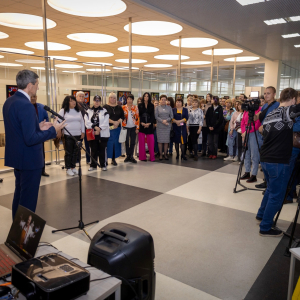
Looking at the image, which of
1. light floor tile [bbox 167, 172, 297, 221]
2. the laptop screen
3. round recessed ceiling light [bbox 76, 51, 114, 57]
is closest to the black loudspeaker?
the laptop screen

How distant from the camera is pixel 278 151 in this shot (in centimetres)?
298

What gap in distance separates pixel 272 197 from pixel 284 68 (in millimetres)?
16438

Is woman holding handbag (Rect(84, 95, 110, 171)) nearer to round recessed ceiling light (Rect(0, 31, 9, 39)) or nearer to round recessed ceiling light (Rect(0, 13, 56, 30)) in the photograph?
round recessed ceiling light (Rect(0, 13, 56, 30))

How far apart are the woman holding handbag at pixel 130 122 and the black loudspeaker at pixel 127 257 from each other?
507 centimetres

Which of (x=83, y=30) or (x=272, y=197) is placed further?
(x=83, y=30)

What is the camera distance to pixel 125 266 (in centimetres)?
165

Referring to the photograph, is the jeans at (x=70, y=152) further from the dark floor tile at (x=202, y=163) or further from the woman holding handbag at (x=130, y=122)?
the dark floor tile at (x=202, y=163)

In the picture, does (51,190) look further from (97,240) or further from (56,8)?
(56,8)

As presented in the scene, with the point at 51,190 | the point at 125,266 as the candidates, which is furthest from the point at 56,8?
the point at 125,266

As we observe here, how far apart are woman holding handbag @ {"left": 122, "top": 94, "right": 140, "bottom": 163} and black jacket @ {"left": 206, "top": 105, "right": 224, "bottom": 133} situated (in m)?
1.99

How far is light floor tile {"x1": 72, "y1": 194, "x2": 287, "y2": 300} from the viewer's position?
7.77 ft

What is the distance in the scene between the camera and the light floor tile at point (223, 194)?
405 centimetres

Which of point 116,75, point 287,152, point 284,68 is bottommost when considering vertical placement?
point 287,152

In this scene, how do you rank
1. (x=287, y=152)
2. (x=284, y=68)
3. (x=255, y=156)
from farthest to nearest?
(x=284, y=68) → (x=255, y=156) → (x=287, y=152)
